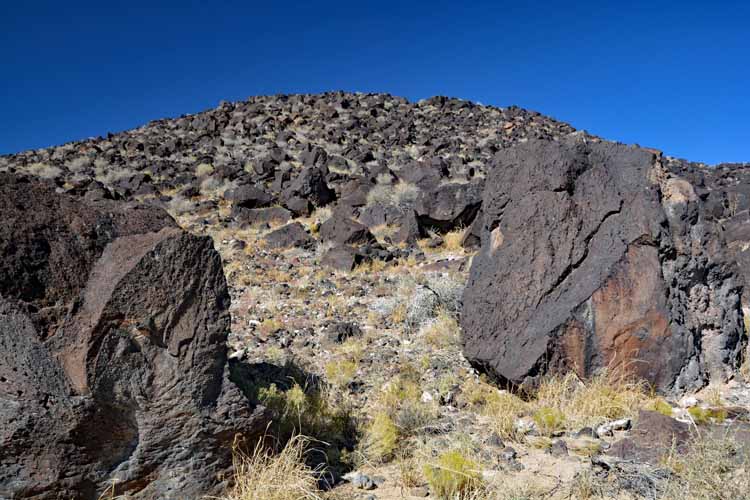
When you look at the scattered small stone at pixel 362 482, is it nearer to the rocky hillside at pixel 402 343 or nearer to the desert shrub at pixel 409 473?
the rocky hillside at pixel 402 343

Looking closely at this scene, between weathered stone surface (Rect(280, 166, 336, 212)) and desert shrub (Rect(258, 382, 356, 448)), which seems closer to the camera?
desert shrub (Rect(258, 382, 356, 448))

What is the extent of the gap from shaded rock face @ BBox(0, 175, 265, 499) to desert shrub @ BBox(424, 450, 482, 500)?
1220mm

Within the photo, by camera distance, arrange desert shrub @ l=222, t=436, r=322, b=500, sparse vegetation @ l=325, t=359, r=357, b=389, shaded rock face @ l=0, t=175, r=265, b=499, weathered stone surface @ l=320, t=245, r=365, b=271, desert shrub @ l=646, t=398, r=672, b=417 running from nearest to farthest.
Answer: shaded rock face @ l=0, t=175, r=265, b=499, desert shrub @ l=222, t=436, r=322, b=500, desert shrub @ l=646, t=398, r=672, b=417, sparse vegetation @ l=325, t=359, r=357, b=389, weathered stone surface @ l=320, t=245, r=365, b=271

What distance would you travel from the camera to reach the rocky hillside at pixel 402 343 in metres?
3.34

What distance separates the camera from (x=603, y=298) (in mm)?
5238

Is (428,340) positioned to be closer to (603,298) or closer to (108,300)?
(603,298)

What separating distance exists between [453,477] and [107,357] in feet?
7.51

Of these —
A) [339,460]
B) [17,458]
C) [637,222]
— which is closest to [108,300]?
[17,458]

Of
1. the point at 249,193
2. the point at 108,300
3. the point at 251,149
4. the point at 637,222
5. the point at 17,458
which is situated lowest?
the point at 17,458

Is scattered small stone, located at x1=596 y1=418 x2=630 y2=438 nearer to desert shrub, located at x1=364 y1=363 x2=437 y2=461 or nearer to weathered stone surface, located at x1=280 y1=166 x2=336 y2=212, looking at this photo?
desert shrub, located at x1=364 y1=363 x2=437 y2=461

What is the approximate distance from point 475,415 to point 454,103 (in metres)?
37.1

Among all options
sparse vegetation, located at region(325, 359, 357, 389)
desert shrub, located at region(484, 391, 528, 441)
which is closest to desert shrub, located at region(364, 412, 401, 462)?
desert shrub, located at region(484, 391, 528, 441)

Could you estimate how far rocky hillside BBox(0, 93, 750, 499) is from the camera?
131 inches

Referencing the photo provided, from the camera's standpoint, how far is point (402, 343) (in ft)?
22.8
